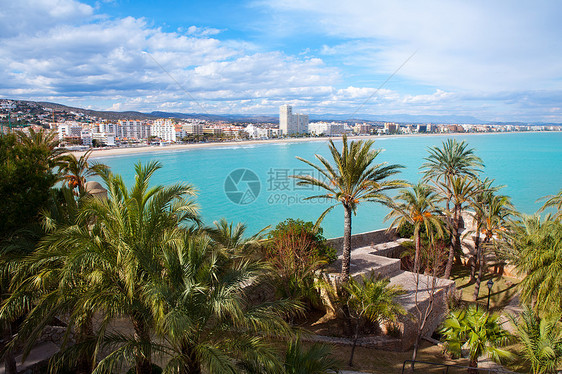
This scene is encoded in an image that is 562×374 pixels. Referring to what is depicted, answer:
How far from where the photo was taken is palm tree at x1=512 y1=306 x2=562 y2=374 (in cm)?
722

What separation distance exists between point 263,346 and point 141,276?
220 centimetres

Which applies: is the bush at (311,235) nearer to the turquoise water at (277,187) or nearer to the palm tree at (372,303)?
the palm tree at (372,303)

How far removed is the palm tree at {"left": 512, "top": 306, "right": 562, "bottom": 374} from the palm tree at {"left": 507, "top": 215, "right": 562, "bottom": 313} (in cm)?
149

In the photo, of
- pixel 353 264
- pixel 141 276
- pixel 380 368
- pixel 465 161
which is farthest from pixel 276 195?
pixel 141 276

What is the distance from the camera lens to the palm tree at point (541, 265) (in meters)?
9.57

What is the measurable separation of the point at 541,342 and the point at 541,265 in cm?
338

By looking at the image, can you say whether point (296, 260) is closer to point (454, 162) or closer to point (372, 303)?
point (372, 303)

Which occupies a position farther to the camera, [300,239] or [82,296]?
[300,239]

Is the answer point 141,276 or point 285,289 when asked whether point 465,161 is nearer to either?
point 285,289

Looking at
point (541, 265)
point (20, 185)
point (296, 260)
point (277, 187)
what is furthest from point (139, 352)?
point (277, 187)

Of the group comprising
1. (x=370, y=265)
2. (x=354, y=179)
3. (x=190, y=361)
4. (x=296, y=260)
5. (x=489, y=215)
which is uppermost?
(x=354, y=179)

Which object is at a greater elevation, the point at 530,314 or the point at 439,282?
the point at 530,314

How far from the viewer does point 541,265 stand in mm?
10102

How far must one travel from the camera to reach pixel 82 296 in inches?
209
